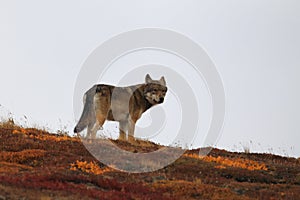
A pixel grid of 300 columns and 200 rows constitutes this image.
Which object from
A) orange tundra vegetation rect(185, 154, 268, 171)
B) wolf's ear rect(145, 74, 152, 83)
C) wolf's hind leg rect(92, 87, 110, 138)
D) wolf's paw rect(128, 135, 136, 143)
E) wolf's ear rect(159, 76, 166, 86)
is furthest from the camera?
wolf's ear rect(159, 76, 166, 86)

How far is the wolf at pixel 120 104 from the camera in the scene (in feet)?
74.7

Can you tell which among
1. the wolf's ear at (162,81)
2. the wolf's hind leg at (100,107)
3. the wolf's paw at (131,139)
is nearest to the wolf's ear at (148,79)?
the wolf's ear at (162,81)

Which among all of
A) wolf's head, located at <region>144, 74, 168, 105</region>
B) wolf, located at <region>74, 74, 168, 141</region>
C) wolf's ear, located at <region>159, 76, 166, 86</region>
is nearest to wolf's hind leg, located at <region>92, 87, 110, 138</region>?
wolf, located at <region>74, 74, 168, 141</region>

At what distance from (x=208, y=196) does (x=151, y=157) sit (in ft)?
17.6

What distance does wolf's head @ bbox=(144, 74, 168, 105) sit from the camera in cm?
2408

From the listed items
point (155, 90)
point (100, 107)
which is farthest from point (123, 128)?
point (155, 90)

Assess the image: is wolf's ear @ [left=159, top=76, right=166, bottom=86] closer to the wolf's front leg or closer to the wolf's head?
the wolf's head

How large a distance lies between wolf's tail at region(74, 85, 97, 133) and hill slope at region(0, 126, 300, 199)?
67cm

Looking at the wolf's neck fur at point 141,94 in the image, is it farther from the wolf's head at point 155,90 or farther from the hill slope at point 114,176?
the hill slope at point 114,176

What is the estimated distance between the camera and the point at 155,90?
24188 millimetres

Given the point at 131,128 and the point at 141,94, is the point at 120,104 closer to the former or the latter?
the point at 131,128

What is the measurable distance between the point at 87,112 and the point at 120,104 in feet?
4.81

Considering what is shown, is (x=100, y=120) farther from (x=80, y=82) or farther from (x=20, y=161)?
(x=20, y=161)

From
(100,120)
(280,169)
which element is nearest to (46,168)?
(100,120)
